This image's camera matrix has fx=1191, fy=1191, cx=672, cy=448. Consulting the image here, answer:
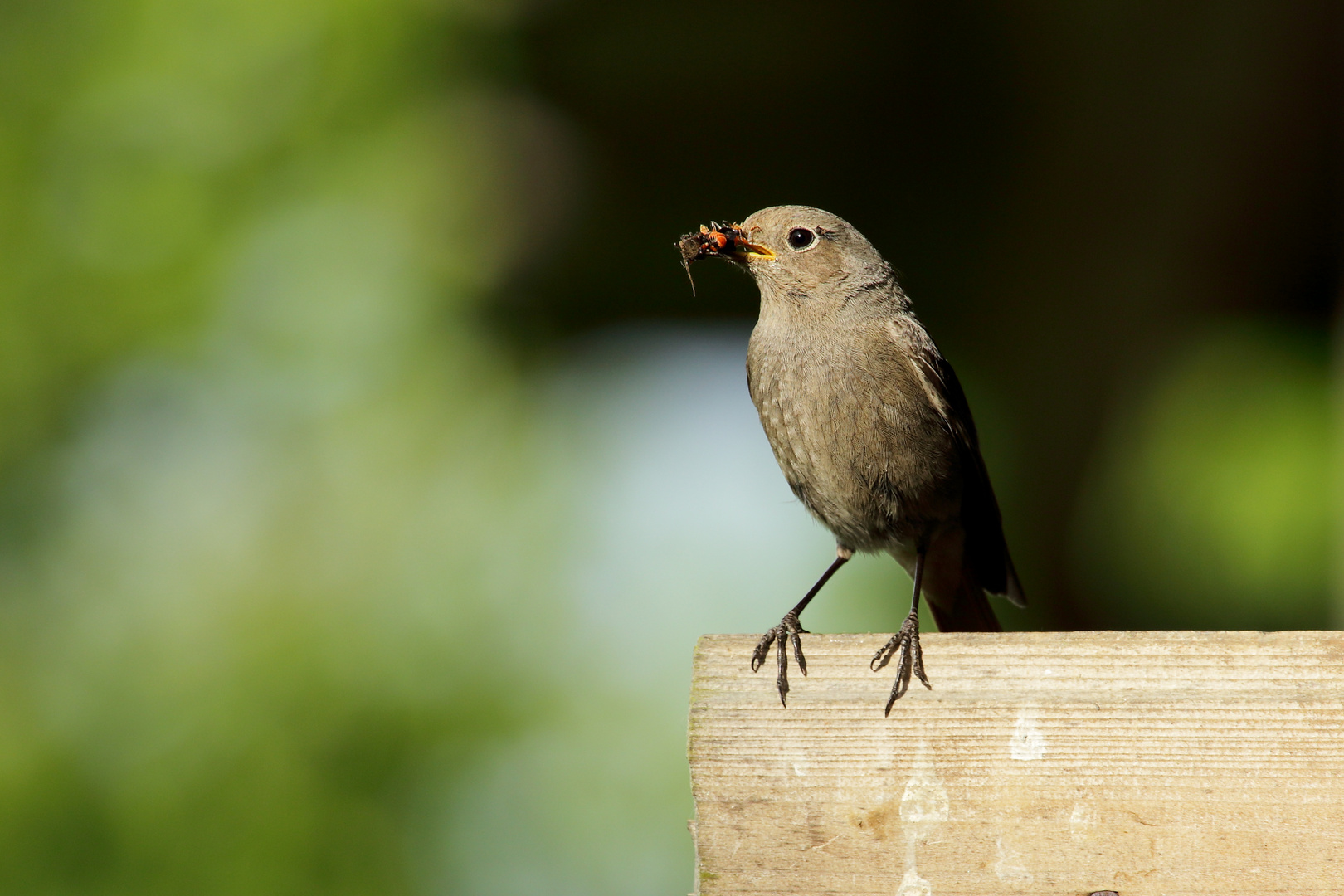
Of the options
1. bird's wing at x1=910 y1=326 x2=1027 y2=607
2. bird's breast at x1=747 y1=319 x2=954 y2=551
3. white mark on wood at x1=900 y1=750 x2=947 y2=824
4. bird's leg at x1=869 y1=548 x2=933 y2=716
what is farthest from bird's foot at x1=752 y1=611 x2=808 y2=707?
bird's wing at x1=910 y1=326 x2=1027 y2=607

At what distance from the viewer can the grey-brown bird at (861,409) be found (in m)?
3.08

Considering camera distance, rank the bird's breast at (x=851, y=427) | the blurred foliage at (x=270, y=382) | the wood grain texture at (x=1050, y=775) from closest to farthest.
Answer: the wood grain texture at (x=1050, y=775) → the bird's breast at (x=851, y=427) → the blurred foliage at (x=270, y=382)

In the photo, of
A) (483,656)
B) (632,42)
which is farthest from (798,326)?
(483,656)

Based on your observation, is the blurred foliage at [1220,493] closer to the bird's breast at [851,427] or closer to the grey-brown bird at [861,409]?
the grey-brown bird at [861,409]

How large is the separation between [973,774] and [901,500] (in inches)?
53.4

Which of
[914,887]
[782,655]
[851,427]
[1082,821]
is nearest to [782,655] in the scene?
[782,655]

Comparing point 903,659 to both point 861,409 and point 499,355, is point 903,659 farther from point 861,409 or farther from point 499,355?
point 499,355

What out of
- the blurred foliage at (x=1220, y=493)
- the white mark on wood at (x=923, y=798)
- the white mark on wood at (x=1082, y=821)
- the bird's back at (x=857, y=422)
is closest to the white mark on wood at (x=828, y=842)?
the white mark on wood at (x=923, y=798)

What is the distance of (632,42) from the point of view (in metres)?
4.86

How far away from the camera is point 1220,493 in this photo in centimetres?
481

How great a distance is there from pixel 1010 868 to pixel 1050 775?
154mm

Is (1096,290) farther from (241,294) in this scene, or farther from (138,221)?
(138,221)

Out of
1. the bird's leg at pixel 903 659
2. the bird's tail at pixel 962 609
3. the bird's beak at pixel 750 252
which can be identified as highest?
the bird's beak at pixel 750 252

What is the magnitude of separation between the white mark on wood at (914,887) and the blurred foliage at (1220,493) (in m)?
3.25
